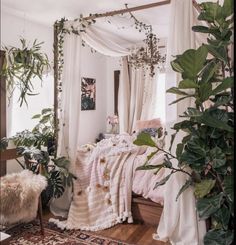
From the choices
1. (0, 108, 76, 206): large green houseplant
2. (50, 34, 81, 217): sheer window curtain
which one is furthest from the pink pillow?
(0, 108, 76, 206): large green houseplant

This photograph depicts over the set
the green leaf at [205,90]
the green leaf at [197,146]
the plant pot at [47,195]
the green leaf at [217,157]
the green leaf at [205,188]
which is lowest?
the plant pot at [47,195]

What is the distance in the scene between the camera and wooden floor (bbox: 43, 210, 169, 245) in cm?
266

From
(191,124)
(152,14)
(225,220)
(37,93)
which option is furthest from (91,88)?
(225,220)

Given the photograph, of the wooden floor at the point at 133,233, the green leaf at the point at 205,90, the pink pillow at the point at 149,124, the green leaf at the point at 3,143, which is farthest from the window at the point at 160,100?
the green leaf at the point at 3,143

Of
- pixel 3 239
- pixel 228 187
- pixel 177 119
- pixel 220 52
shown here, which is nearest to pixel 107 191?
pixel 177 119

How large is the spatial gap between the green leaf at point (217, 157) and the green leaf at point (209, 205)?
0.20m

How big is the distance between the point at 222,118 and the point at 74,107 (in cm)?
186

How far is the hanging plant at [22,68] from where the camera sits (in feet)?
6.09

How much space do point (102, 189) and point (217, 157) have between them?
1684 mm

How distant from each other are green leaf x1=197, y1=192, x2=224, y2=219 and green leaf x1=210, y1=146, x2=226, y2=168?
0.20 m

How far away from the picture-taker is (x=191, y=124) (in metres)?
1.99

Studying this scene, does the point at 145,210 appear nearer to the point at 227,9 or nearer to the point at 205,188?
the point at 205,188

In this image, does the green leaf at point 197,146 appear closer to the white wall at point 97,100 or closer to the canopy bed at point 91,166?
the canopy bed at point 91,166

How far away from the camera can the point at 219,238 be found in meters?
1.82
